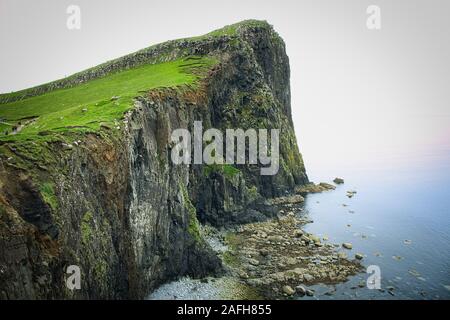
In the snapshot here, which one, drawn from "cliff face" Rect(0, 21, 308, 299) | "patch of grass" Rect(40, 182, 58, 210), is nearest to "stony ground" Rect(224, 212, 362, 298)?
"cliff face" Rect(0, 21, 308, 299)

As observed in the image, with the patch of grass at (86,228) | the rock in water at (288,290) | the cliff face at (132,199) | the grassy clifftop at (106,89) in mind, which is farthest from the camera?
the rock in water at (288,290)

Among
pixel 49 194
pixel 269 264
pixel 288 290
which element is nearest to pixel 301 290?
pixel 288 290

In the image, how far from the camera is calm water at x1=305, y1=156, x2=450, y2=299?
38.2 meters

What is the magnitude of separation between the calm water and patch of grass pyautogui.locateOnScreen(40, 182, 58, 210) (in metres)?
29.4

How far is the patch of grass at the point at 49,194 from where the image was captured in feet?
74.5

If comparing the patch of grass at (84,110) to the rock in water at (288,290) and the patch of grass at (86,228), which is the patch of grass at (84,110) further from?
the rock in water at (288,290)

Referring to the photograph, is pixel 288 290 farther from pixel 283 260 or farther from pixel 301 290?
pixel 283 260

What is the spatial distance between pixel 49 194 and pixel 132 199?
406 inches

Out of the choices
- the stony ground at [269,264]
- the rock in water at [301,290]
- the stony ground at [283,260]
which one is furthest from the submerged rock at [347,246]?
the rock in water at [301,290]

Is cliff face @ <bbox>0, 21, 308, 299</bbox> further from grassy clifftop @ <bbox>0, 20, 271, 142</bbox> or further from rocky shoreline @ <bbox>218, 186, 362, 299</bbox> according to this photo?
rocky shoreline @ <bbox>218, 186, 362, 299</bbox>

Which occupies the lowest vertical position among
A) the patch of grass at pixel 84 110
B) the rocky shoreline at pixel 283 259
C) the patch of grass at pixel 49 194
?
the rocky shoreline at pixel 283 259

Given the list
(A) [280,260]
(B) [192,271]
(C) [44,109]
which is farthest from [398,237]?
(C) [44,109]

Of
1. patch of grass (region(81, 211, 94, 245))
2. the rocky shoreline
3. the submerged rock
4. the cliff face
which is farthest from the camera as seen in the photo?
the submerged rock

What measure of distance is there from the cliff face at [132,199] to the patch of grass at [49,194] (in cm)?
7
